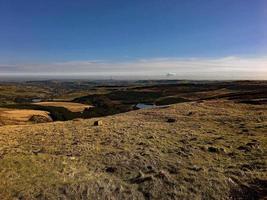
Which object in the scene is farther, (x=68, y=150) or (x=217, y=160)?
(x=68, y=150)

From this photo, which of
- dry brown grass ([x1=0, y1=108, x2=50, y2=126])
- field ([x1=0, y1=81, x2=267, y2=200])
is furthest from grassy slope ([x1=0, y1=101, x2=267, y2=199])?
dry brown grass ([x1=0, y1=108, x2=50, y2=126])

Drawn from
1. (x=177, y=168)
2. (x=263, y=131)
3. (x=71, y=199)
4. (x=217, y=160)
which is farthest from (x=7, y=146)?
(x=263, y=131)

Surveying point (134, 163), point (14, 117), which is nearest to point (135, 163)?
point (134, 163)

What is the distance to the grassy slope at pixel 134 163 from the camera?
48.7 ft

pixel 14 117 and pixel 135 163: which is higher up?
pixel 135 163

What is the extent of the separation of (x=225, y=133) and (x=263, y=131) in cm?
299

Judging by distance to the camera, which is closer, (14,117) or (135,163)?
(135,163)

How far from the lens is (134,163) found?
710 inches

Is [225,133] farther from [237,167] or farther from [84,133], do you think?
[84,133]

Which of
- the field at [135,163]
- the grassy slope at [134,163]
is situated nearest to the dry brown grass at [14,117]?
the field at [135,163]

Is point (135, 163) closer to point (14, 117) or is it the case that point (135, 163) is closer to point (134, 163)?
point (134, 163)

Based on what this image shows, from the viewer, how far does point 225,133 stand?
1036 inches

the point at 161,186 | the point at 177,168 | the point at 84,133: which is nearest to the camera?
the point at 161,186

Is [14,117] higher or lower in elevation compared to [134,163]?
lower
